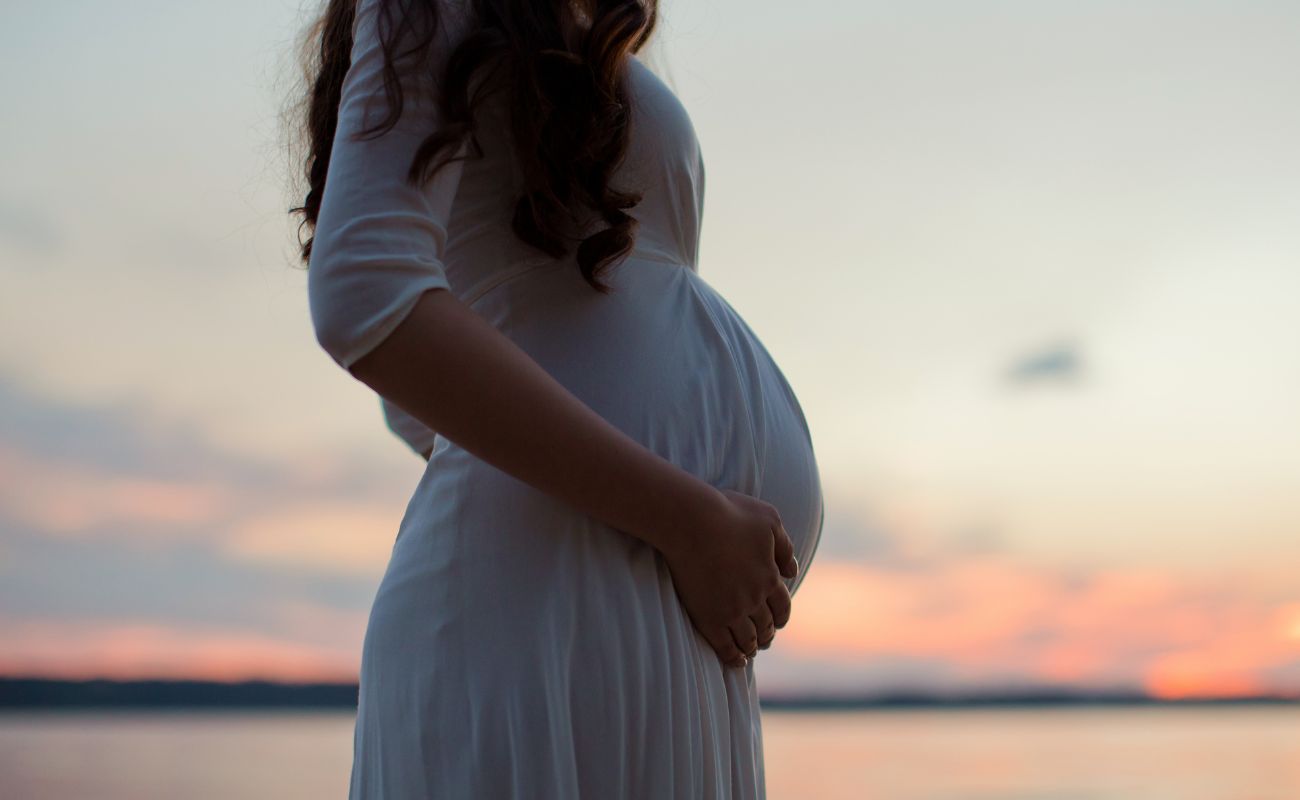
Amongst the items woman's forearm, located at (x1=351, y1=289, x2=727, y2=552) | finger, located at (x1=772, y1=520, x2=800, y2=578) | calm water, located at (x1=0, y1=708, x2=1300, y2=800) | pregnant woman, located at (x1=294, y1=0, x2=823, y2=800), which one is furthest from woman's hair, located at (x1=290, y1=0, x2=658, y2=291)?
calm water, located at (x1=0, y1=708, x2=1300, y2=800)

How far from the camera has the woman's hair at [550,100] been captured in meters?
0.80

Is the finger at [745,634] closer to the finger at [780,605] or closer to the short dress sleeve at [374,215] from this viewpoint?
the finger at [780,605]

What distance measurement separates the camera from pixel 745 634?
83cm

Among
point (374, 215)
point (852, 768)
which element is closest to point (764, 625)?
point (374, 215)

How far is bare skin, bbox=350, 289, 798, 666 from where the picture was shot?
72 cm

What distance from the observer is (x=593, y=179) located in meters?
0.84

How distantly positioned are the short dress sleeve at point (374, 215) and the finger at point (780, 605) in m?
0.32

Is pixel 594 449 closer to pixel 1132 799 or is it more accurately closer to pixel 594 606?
pixel 594 606

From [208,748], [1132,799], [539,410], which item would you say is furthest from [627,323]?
[208,748]

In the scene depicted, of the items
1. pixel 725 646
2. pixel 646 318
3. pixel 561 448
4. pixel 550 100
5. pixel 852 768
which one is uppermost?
pixel 550 100

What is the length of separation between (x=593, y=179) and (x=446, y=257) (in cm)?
14

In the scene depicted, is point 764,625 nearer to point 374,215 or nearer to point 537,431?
point 537,431

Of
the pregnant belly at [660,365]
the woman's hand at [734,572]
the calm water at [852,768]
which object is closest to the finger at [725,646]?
the woman's hand at [734,572]

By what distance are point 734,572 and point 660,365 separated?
0.18m
